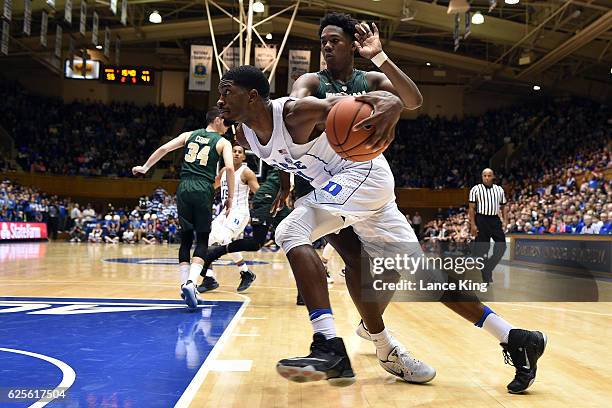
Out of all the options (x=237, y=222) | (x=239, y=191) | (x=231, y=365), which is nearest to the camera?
(x=231, y=365)

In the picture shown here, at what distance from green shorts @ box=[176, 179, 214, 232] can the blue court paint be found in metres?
0.71

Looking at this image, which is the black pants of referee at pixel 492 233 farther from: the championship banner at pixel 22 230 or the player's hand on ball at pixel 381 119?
the championship banner at pixel 22 230

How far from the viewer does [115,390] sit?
8.41ft

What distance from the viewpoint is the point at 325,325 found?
2584 mm

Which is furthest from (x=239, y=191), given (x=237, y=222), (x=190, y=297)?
(x=190, y=297)

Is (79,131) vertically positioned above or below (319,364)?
above

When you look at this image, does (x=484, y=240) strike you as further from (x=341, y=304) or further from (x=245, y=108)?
(x=245, y=108)

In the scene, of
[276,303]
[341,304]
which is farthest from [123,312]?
[341,304]

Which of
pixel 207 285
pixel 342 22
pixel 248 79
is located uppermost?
pixel 342 22

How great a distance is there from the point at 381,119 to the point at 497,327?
1252 millimetres

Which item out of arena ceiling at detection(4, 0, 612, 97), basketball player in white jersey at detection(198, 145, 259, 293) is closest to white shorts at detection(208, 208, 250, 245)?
basketball player in white jersey at detection(198, 145, 259, 293)

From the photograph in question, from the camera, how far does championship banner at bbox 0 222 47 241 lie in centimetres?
1750

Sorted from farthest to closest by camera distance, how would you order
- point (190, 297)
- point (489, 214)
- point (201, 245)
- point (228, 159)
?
point (489, 214), point (228, 159), point (201, 245), point (190, 297)

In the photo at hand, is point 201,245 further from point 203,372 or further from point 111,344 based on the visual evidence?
point 203,372
